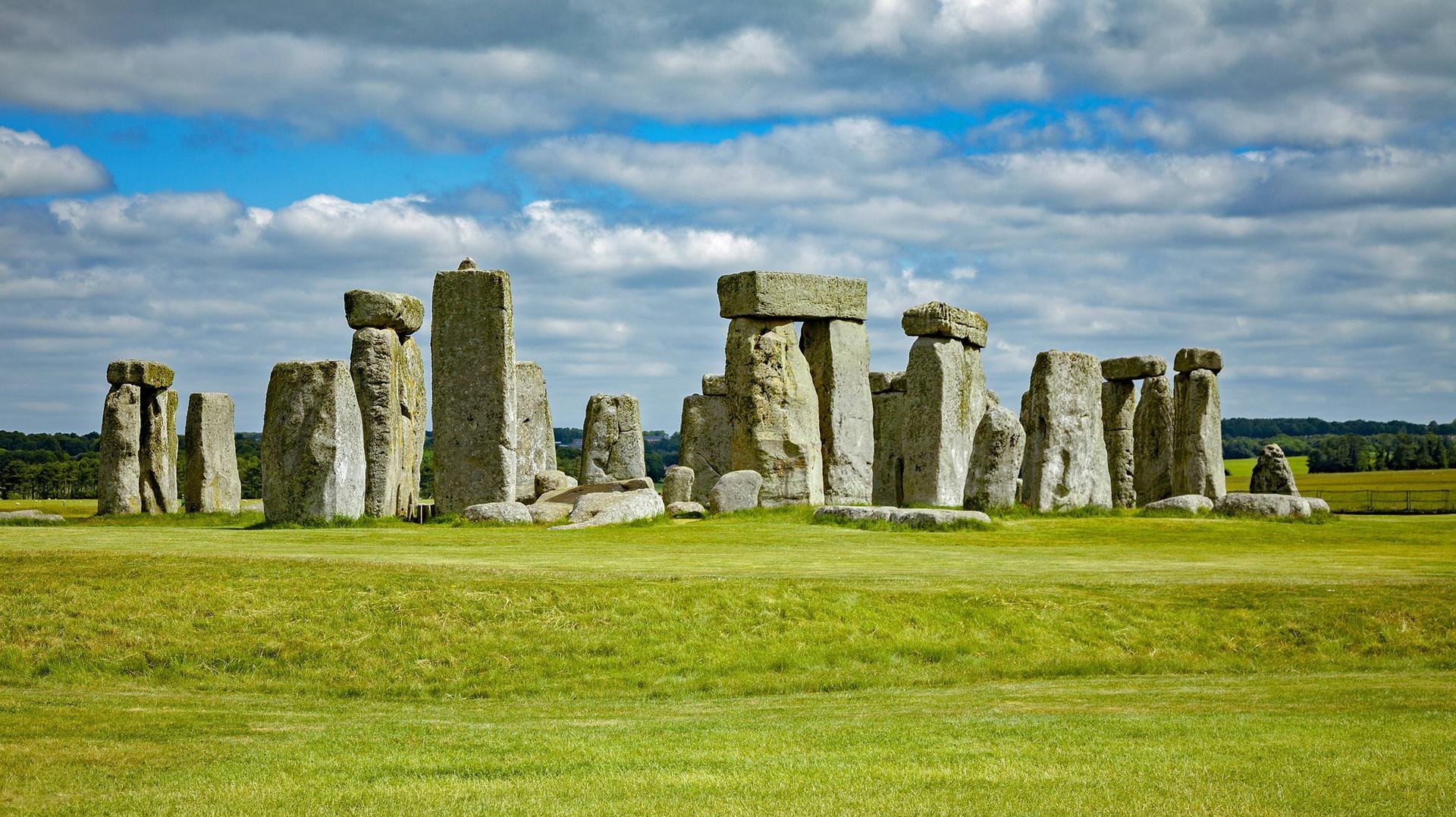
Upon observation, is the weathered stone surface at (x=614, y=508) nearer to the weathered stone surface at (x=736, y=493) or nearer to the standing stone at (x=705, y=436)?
the weathered stone surface at (x=736, y=493)

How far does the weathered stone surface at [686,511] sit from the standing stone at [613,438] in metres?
10.3

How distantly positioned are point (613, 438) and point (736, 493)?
410 inches

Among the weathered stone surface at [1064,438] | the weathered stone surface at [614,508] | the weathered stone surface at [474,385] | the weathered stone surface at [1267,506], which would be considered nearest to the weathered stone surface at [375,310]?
the weathered stone surface at [474,385]

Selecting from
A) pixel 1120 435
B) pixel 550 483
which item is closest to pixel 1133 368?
pixel 1120 435

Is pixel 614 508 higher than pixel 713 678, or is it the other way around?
pixel 614 508

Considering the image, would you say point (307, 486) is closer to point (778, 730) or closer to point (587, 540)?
point (587, 540)

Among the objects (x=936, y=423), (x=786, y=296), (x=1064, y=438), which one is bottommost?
(x=1064, y=438)

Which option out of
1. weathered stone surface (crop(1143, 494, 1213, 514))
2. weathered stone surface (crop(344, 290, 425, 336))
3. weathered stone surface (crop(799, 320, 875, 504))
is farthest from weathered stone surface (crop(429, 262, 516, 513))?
weathered stone surface (crop(1143, 494, 1213, 514))

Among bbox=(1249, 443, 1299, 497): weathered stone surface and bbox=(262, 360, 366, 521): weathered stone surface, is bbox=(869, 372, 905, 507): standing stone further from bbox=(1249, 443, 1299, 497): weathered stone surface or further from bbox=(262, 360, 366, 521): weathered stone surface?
bbox=(262, 360, 366, 521): weathered stone surface

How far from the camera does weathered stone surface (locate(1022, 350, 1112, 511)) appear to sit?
26750mm

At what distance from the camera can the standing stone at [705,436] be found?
111 feet

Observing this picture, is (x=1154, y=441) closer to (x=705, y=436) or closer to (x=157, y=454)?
(x=705, y=436)

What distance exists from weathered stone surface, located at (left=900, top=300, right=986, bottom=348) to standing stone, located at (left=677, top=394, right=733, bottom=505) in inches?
273

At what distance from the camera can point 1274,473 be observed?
3003 cm
